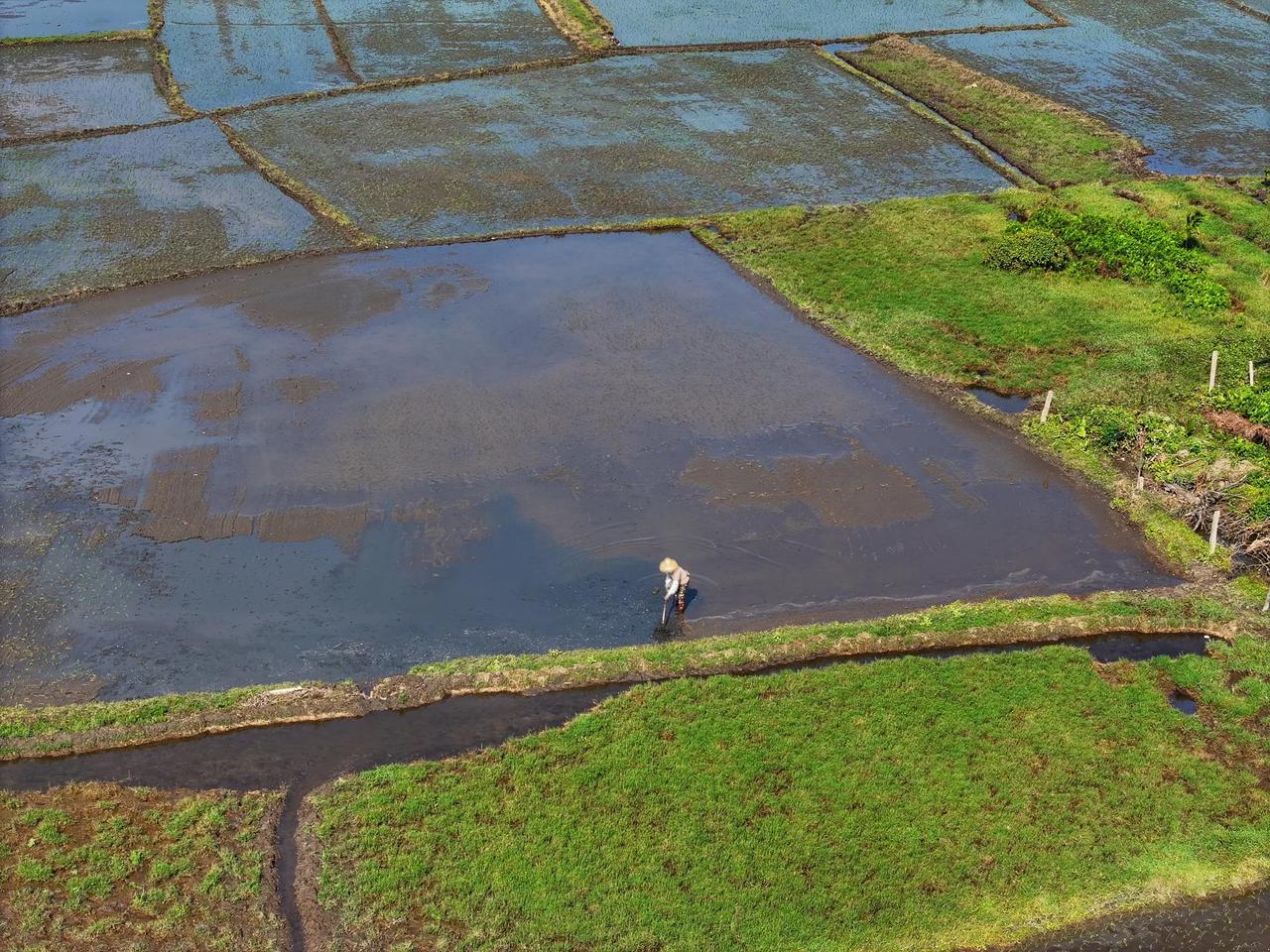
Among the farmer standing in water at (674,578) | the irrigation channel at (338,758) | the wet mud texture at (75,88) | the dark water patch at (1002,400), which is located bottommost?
the irrigation channel at (338,758)

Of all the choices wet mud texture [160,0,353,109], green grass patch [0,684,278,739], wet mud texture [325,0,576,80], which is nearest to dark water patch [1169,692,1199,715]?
green grass patch [0,684,278,739]

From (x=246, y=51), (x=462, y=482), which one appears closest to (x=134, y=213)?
(x=246, y=51)

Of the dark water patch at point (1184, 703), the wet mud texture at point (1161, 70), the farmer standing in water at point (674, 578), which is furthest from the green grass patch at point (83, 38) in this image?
the dark water patch at point (1184, 703)

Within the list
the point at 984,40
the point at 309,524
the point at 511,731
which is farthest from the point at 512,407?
the point at 984,40

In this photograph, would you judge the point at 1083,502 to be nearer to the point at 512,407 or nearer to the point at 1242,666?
the point at 1242,666

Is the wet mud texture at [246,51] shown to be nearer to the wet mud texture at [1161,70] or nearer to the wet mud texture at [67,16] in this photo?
the wet mud texture at [67,16]
